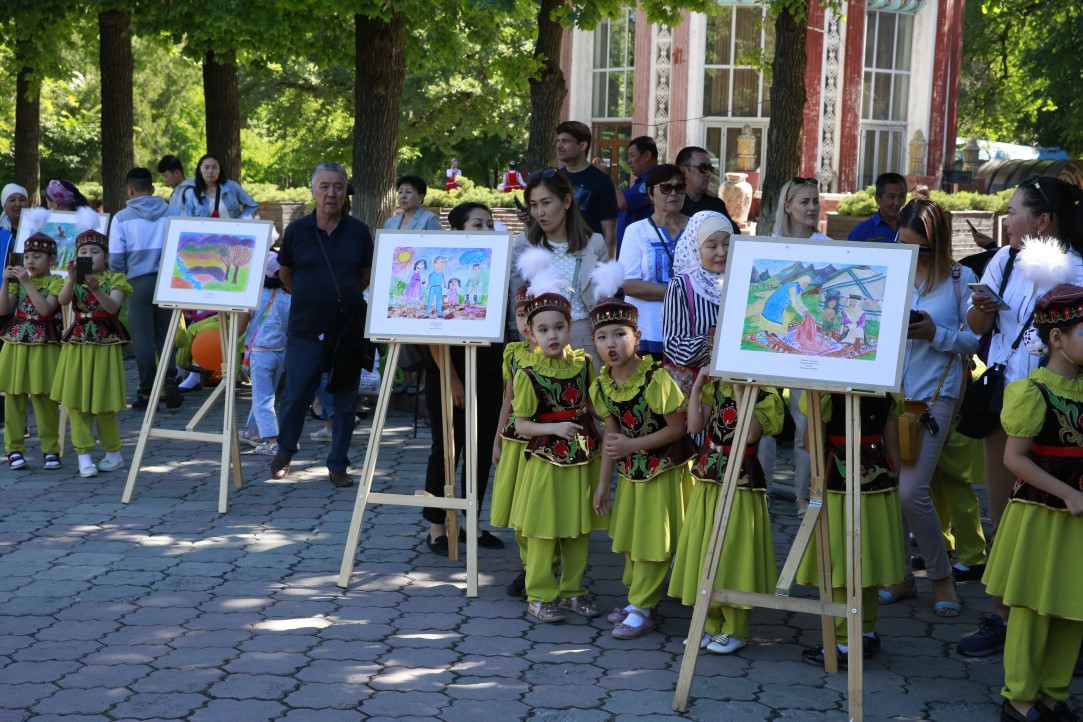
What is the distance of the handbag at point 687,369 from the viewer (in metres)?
5.96

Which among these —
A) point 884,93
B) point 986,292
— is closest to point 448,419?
point 986,292

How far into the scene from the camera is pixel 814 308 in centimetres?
492

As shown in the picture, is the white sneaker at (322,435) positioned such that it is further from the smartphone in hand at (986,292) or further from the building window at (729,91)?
the building window at (729,91)

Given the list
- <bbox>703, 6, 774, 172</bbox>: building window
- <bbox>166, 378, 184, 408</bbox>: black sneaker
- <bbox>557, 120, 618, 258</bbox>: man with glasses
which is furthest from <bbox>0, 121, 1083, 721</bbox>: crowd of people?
<bbox>703, 6, 774, 172</bbox>: building window

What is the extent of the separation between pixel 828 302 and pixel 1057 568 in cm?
130

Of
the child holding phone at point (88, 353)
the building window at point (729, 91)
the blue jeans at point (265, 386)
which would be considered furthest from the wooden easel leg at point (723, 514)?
the building window at point (729, 91)

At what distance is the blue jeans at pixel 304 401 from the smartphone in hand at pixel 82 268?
1.50m

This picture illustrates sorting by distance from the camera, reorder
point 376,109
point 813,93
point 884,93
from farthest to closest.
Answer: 1. point 884,93
2. point 813,93
3. point 376,109

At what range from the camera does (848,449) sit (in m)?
4.83

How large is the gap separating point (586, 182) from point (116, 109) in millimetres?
9328

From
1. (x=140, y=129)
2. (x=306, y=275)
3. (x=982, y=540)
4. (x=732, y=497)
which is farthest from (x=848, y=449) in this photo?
(x=140, y=129)

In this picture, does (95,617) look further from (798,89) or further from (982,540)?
(798,89)

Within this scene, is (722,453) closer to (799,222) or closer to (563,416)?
(563,416)

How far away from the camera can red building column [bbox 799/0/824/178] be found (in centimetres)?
3094
